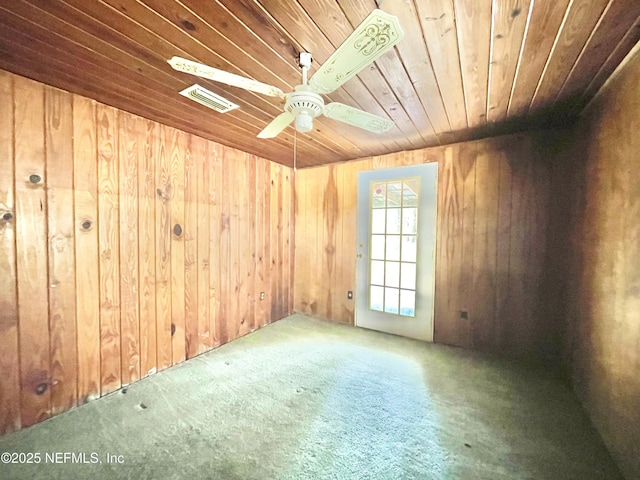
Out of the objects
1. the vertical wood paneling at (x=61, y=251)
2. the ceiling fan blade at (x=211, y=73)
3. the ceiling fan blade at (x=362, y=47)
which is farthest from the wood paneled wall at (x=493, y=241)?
the vertical wood paneling at (x=61, y=251)

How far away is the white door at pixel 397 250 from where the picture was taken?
276 centimetres

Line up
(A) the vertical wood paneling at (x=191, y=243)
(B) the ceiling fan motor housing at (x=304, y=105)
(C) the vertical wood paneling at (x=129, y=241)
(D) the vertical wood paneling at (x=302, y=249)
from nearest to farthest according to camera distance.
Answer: (B) the ceiling fan motor housing at (x=304, y=105), (C) the vertical wood paneling at (x=129, y=241), (A) the vertical wood paneling at (x=191, y=243), (D) the vertical wood paneling at (x=302, y=249)

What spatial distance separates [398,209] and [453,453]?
220 centimetres

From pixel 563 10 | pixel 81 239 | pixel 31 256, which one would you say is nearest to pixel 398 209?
pixel 563 10

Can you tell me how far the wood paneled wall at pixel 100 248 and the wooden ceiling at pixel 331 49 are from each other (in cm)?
30

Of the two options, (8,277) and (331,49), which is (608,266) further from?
(8,277)

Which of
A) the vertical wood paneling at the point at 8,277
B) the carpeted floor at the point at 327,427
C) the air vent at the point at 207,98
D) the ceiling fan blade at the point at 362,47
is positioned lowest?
the carpeted floor at the point at 327,427

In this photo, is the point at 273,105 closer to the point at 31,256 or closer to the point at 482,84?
the point at 482,84

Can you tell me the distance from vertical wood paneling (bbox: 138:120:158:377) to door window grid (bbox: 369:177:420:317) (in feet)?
7.50

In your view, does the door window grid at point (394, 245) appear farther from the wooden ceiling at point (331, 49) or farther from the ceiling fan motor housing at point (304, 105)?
the ceiling fan motor housing at point (304, 105)

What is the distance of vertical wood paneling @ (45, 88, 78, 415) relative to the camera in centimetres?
160

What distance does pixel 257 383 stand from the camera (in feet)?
6.57

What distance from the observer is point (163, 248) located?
2195 mm

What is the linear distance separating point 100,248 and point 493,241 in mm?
3394
